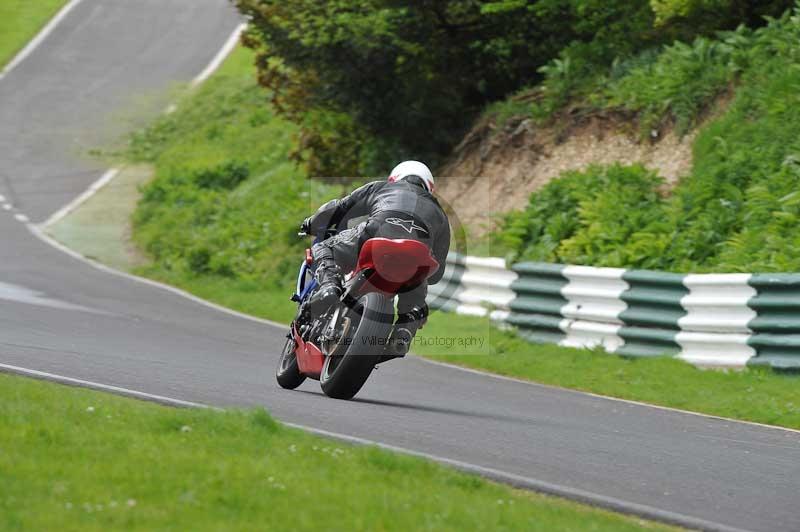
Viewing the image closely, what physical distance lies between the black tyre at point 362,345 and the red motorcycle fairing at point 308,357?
0.33ft

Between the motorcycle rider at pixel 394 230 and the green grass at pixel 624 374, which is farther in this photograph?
the green grass at pixel 624 374

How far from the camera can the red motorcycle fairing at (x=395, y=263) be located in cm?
895

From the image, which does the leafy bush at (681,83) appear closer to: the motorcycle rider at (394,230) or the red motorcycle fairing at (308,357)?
the motorcycle rider at (394,230)

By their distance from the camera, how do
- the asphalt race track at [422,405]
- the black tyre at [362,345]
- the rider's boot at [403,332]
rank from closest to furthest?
the asphalt race track at [422,405] → the black tyre at [362,345] → the rider's boot at [403,332]

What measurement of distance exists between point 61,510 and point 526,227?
12.0m

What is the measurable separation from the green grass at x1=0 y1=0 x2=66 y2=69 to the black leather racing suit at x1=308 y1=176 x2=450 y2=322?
30.4 metres

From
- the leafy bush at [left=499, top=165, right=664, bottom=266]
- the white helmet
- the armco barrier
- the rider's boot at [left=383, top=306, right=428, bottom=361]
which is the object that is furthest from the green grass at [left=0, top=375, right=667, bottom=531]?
the leafy bush at [left=499, top=165, right=664, bottom=266]

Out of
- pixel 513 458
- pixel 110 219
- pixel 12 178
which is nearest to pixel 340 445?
pixel 513 458

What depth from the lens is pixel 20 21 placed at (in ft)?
138

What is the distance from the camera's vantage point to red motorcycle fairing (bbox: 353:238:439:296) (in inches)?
352

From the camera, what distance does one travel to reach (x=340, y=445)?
301 inches

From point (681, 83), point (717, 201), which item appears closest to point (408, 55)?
point (681, 83)

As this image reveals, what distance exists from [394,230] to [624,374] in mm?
4608

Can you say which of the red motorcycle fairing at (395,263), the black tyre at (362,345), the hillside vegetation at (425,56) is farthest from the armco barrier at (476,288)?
the red motorcycle fairing at (395,263)
